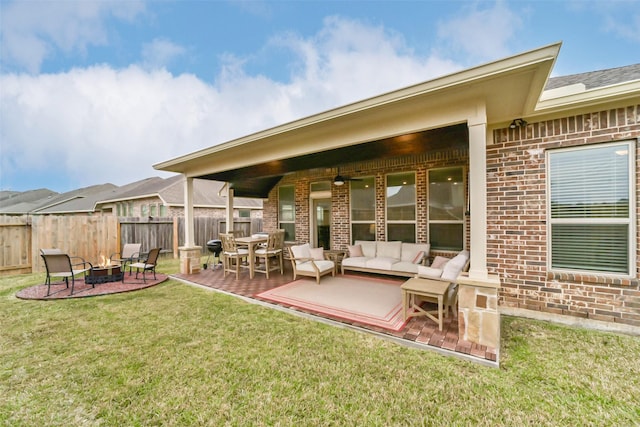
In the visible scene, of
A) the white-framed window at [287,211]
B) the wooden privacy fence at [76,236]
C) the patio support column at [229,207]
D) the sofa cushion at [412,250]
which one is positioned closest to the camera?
the sofa cushion at [412,250]

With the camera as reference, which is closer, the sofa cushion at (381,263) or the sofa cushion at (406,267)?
the sofa cushion at (406,267)

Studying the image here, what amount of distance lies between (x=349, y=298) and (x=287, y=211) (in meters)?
5.20

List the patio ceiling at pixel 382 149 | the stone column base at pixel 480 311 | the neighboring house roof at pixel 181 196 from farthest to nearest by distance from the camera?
the neighboring house roof at pixel 181 196 → the patio ceiling at pixel 382 149 → the stone column base at pixel 480 311

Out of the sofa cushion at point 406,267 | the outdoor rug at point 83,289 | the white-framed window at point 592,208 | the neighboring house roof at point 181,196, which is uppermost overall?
the neighboring house roof at point 181,196

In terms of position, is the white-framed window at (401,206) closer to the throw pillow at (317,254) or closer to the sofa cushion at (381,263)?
the sofa cushion at (381,263)

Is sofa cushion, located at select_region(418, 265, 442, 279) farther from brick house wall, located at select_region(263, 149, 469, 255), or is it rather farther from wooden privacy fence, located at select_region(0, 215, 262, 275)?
wooden privacy fence, located at select_region(0, 215, 262, 275)

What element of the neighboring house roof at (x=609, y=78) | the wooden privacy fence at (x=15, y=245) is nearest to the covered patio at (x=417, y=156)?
the neighboring house roof at (x=609, y=78)

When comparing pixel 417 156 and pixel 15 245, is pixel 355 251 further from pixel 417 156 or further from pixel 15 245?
pixel 15 245

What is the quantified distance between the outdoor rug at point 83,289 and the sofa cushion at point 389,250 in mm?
5541

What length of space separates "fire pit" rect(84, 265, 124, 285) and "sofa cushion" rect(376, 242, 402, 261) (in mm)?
6445

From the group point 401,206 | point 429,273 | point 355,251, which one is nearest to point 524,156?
point 429,273

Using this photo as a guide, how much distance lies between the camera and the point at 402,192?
6758 mm

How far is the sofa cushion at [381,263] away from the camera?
5875 millimetres

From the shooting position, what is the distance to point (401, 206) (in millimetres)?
6777
